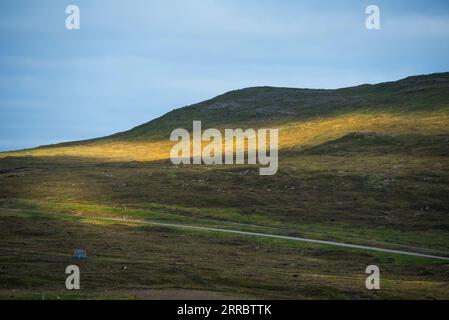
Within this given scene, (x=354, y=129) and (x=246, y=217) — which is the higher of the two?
(x=354, y=129)

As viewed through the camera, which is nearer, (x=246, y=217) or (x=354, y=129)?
(x=246, y=217)

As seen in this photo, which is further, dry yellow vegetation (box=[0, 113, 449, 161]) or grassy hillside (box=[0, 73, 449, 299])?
dry yellow vegetation (box=[0, 113, 449, 161])

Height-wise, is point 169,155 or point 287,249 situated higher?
point 169,155

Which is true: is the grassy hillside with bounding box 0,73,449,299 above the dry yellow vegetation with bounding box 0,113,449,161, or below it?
below

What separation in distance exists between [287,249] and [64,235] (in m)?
26.0

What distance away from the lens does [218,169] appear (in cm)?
14412

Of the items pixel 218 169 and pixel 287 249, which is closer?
pixel 287 249

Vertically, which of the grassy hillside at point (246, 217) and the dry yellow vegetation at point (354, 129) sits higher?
the dry yellow vegetation at point (354, 129)

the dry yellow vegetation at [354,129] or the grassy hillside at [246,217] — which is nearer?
the grassy hillside at [246,217]
